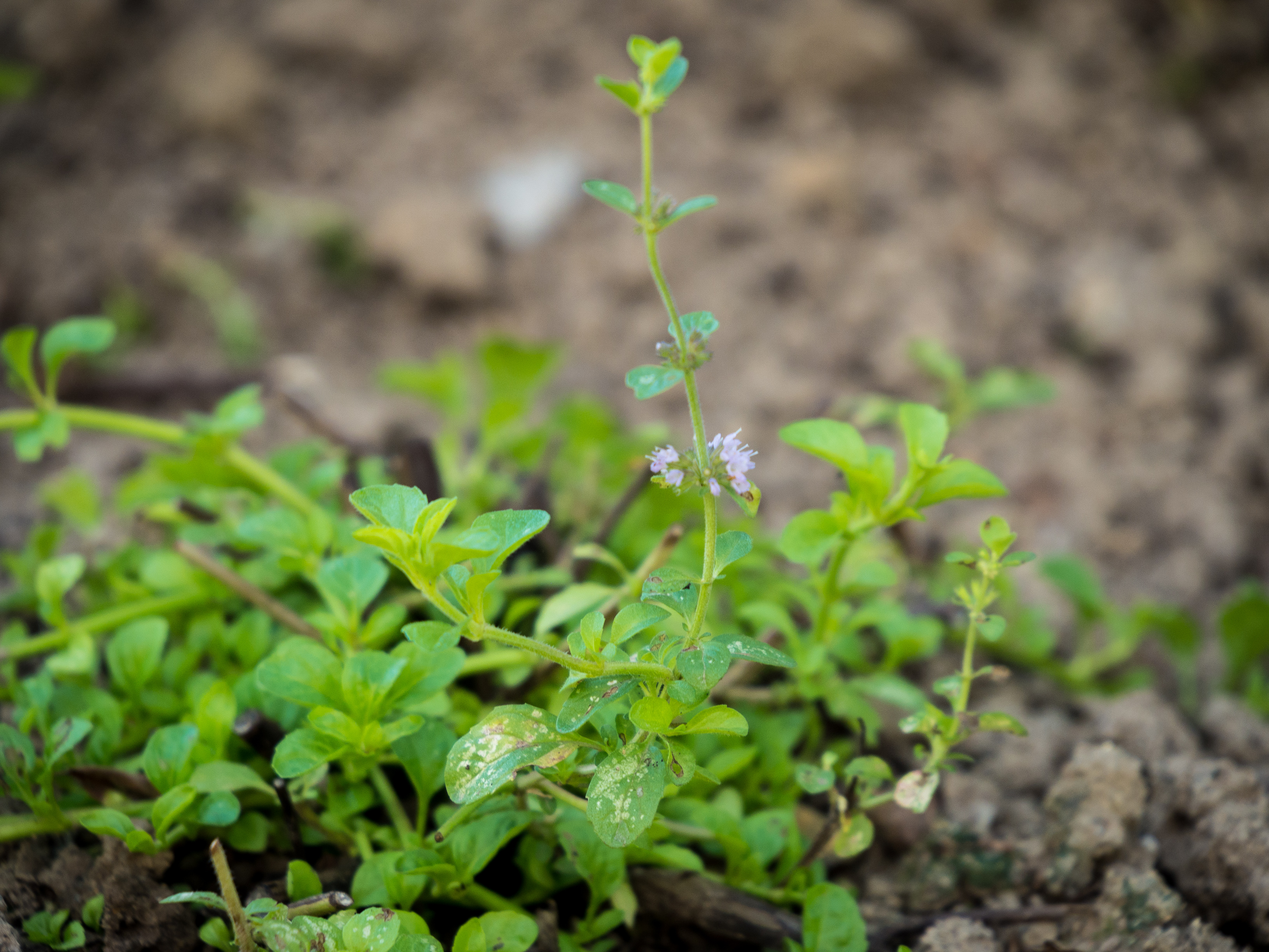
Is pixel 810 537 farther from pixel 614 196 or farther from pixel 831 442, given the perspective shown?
pixel 614 196

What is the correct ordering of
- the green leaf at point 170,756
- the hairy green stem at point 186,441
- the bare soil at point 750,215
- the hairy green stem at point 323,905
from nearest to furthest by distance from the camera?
the hairy green stem at point 323,905 < the green leaf at point 170,756 < the hairy green stem at point 186,441 < the bare soil at point 750,215

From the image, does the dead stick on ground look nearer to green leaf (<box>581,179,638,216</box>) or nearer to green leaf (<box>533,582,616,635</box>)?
green leaf (<box>533,582,616,635</box>)

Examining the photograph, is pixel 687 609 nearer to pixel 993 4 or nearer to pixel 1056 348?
pixel 1056 348

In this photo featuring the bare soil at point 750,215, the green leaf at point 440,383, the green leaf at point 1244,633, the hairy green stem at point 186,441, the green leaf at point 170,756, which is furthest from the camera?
the bare soil at point 750,215

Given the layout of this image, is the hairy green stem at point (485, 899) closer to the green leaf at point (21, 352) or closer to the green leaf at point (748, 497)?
the green leaf at point (748, 497)

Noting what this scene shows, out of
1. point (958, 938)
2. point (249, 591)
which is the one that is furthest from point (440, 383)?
point (958, 938)

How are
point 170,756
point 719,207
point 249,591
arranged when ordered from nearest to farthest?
point 170,756
point 249,591
point 719,207

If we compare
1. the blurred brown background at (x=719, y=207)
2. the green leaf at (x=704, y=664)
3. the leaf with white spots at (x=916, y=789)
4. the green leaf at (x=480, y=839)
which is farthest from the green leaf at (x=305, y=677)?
the blurred brown background at (x=719, y=207)
